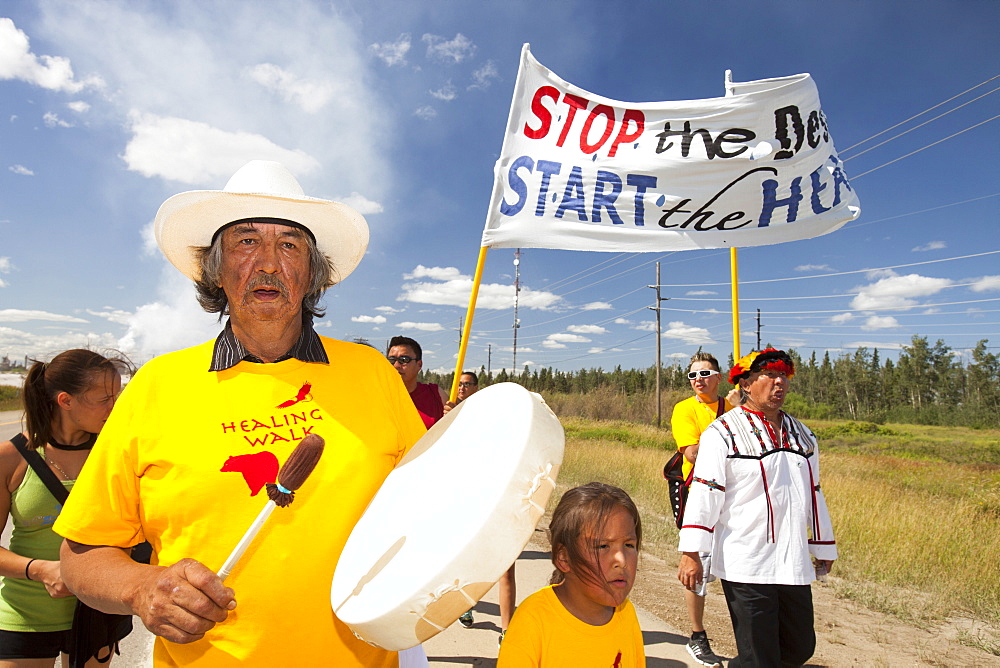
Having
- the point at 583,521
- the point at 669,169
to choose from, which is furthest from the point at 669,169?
the point at 583,521

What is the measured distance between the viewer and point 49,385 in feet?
8.16

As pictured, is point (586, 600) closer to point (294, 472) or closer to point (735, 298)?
point (294, 472)

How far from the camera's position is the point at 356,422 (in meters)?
1.54

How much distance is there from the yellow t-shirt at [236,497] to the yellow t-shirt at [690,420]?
3.33m

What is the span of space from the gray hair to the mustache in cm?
16

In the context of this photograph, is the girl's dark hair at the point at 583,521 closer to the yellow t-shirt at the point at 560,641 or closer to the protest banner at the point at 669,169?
the yellow t-shirt at the point at 560,641

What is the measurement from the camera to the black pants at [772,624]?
2.80m

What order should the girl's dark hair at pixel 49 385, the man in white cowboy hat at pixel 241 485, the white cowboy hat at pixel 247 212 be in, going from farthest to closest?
1. the girl's dark hair at pixel 49 385
2. the white cowboy hat at pixel 247 212
3. the man in white cowboy hat at pixel 241 485

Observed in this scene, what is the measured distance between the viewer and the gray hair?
6.22ft

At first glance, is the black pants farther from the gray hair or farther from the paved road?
the gray hair

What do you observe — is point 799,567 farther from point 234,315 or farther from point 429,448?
point 234,315

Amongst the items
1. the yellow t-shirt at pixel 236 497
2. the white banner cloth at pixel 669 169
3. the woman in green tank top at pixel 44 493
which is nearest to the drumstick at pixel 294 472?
the yellow t-shirt at pixel 236 497

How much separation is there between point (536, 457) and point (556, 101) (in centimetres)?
401

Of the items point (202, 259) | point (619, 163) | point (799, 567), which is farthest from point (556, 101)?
point (799, 567)
